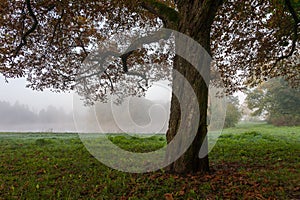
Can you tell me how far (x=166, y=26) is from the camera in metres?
6.13

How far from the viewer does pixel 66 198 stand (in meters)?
4.04

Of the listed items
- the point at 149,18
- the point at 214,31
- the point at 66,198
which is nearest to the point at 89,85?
the point at 149,18

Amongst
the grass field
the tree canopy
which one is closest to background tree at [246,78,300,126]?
the tree canopy

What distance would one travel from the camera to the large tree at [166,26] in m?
5.27

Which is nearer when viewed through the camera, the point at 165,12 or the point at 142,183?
the point at 142,183

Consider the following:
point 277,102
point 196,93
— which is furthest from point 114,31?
point 277,102

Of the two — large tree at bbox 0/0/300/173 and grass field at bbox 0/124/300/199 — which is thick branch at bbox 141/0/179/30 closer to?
large tree at bbox 0/0/300/173

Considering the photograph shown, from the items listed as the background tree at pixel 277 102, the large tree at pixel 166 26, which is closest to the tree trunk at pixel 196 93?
the large tree at pixel 166 26

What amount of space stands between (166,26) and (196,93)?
2129 millimetres

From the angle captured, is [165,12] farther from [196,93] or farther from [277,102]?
[277,102]

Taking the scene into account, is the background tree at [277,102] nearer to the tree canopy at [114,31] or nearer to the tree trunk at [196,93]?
the tree canopy at [114,31]

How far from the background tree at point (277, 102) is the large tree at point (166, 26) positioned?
1082 inches

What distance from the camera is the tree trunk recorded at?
507 centimetres

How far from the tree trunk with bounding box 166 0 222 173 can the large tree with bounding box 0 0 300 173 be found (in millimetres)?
21
